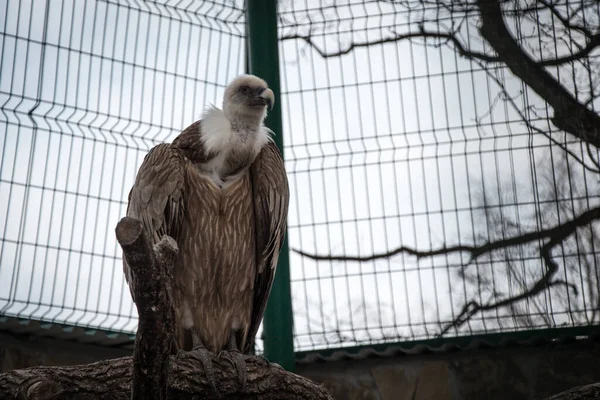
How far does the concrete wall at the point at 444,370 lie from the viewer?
6379 millimetres

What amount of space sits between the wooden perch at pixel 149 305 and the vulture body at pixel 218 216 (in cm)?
176

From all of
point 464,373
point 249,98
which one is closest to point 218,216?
point 249,98

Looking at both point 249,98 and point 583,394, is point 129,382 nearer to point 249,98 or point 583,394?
point 583,394

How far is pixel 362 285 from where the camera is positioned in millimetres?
6453

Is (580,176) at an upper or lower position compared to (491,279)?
upper

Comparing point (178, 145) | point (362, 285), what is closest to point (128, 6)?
point (178, 145)

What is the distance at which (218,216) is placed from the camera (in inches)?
207

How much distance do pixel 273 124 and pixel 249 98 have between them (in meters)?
1.12

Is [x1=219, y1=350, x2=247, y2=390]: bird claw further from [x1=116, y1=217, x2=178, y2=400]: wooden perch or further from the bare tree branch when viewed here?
the bare tree branch

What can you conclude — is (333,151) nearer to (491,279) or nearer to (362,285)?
(362,285)

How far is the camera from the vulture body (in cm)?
521

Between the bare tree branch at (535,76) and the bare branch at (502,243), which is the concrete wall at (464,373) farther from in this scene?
the bare tree branch at (535,76)

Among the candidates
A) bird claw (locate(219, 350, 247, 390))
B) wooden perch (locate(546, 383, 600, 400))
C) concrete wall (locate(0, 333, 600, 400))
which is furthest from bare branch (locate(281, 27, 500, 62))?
wooden perch (locate(546, 383, 600, 400))

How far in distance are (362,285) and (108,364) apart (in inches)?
113
